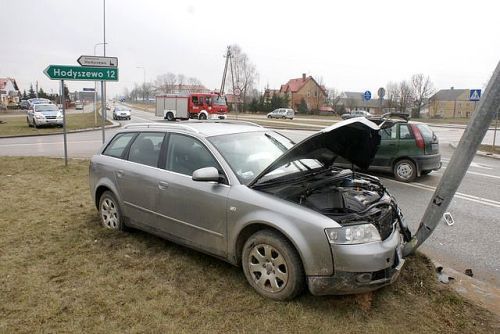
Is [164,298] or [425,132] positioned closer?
[164,298]

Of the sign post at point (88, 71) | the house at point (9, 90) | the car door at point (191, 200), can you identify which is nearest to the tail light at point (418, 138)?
the car door at point (191, 200)

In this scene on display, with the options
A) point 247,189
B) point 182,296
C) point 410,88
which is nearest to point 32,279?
point 182,296

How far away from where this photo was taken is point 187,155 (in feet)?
14.7

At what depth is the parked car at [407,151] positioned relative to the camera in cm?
978

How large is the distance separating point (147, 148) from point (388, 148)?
22.8 feet

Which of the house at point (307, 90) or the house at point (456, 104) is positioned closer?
the house at point (307, 90)

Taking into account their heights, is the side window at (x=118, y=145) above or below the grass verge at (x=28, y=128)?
above

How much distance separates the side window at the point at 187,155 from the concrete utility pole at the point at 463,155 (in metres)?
2.13

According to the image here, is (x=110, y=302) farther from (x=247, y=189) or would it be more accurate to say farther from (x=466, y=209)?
(x=466, y=209)

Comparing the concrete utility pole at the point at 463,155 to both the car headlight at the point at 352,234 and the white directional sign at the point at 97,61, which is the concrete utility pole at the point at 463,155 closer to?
the car headlight at the point at 352,234

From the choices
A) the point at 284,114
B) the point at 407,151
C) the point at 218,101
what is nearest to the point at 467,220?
the point at 407,151

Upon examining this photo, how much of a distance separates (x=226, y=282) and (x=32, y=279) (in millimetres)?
1942

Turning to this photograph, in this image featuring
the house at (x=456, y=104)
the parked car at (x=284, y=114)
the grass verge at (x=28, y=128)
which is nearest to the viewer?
the grass verge at (x=28, y=128)

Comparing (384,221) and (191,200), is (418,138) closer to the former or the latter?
(384,221)
